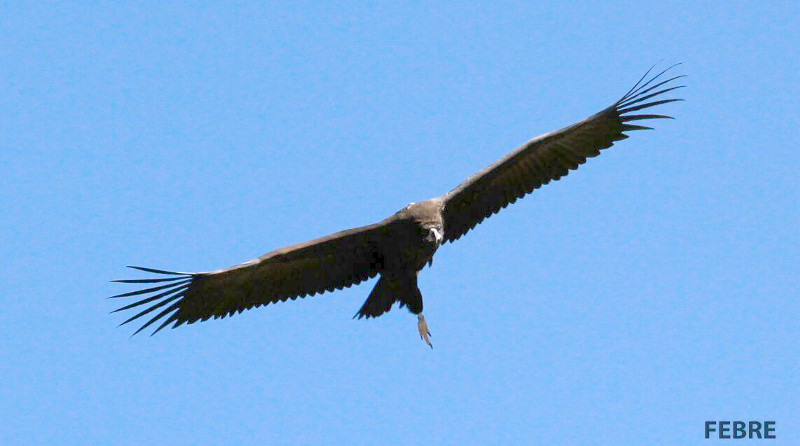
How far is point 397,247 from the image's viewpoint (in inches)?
422

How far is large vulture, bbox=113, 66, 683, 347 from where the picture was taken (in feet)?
34.6

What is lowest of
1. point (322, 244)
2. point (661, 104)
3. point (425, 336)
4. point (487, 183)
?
point (425, 336)

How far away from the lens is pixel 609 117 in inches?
438

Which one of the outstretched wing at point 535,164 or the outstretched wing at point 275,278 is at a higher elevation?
the outstretched wing at point 535,164

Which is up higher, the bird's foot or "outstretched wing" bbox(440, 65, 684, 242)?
"outstretched wing" bbox(440, 65, 684, 242)

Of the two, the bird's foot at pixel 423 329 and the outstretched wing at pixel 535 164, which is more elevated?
the outstretched wing at pixel 535 164

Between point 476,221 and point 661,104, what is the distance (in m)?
2.14

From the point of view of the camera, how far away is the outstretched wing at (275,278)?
34.2 ft

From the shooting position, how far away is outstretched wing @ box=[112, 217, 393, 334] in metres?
10.4

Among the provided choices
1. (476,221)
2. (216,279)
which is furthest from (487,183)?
(216,279)

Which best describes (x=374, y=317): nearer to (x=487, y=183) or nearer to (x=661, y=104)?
(x=487, y=183)

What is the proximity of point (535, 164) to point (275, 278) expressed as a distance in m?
2.82

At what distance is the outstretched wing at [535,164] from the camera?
11.0 metres

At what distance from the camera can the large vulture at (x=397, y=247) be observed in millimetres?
10539
